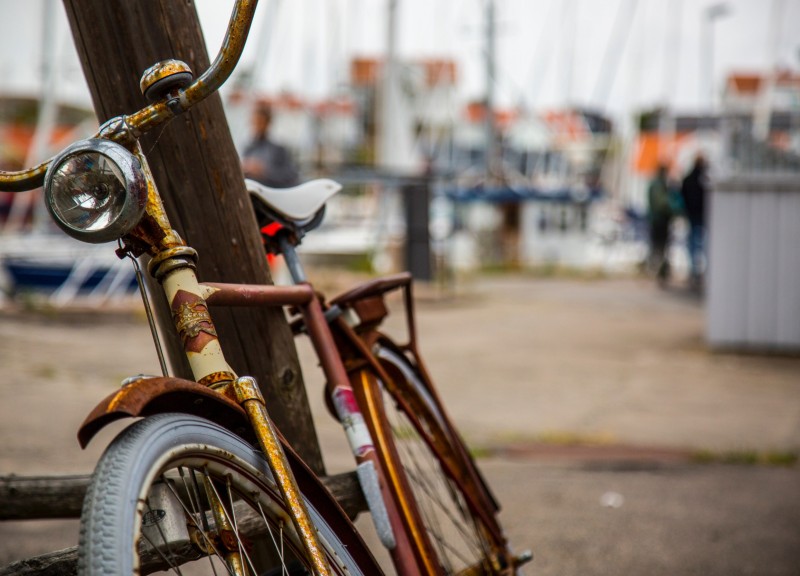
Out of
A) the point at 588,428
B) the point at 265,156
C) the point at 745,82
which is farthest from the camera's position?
the point at 745,82

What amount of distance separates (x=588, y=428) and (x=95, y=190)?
4.46 m

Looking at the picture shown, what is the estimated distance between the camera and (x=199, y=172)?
2.27 meters

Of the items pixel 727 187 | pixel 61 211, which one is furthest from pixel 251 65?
pixel 61 211

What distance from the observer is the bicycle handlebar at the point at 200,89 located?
5.35ft

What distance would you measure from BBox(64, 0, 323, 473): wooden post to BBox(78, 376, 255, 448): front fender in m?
0.66

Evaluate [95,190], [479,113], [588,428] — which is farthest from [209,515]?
[479,113]

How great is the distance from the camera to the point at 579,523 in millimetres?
3785

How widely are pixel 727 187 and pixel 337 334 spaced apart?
6786 millimetres

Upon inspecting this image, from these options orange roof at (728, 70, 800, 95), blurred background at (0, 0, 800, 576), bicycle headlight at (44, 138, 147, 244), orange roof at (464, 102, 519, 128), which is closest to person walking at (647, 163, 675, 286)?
blurred background at (0, 0, 800, 576)

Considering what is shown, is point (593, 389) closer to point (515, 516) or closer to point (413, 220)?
point (515, 516)

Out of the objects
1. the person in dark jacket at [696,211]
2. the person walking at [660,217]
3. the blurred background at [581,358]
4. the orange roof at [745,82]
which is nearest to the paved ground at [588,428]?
the blurred background at [581,358]

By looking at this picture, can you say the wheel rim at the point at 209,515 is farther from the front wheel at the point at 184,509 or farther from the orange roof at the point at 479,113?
the orange roof at the point at 479,113

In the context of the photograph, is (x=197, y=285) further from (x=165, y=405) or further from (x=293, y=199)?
(x=293, y=199)

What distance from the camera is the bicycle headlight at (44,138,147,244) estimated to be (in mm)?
1529
